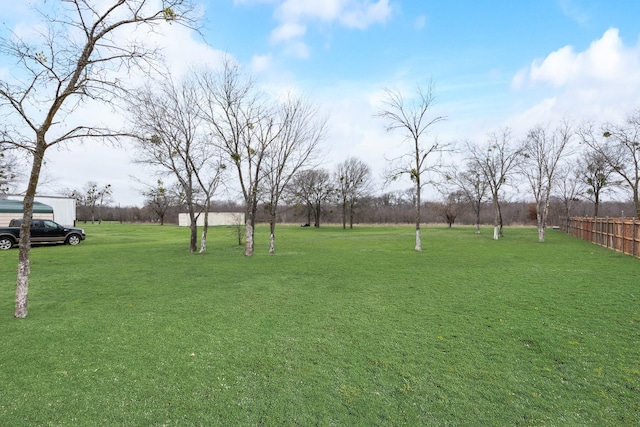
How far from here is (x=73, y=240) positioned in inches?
846

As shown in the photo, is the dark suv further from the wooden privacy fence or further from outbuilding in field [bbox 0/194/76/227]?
the wooden privacy fence

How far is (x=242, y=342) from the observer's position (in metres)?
4.82

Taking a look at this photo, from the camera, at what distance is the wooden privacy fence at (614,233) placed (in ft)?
44.3

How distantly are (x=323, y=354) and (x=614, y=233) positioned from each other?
18432 millimetres

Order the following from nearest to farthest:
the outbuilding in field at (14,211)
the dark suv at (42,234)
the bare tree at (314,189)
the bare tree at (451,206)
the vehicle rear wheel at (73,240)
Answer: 1. the dark suv at (42,234)
2. the vehicle rear wheel at (73,240)
3. the outbuilding in field at (14,211)
4. the bare tree at (314,189)
5. the bare tree at (451,206)

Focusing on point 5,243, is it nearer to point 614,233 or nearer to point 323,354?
point 323,354

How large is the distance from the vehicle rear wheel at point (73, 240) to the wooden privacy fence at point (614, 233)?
93.5 ft

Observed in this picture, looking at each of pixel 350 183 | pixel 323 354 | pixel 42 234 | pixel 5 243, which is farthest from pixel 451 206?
pixel 323 354

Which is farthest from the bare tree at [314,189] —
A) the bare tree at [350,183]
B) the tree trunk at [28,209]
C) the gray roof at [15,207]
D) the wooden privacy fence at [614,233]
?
the tree trunk at [28,209]

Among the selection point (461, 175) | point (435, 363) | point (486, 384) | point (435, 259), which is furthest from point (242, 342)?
point (461, 175)

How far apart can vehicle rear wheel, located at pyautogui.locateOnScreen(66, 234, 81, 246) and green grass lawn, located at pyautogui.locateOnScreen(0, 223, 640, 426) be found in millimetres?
14869

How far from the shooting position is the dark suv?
18487 millimetres

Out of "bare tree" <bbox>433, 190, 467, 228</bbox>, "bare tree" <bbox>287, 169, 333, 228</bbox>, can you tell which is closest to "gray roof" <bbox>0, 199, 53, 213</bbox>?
"bare tree" <bbox>287, 169, 333, 228</bbox>

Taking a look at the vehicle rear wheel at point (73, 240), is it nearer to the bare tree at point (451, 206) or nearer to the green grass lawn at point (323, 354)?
the green grass lawn at point (323, 354)
